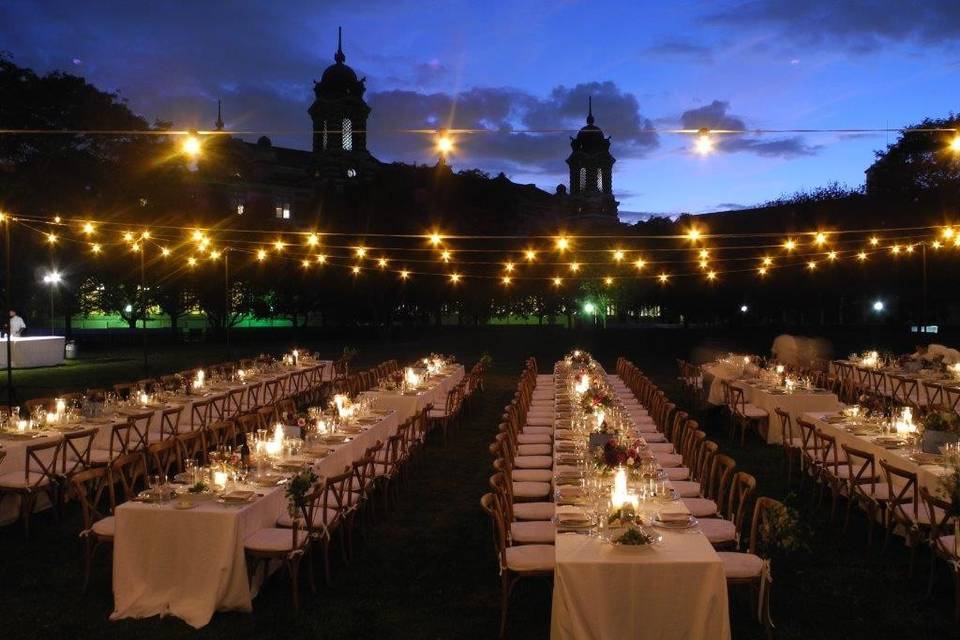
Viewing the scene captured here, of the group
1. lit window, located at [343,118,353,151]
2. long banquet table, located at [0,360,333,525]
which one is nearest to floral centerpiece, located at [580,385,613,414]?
long banquet table, located at [0,360,333,525]

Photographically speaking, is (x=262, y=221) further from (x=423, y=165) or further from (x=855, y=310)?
(x=855, y=310)

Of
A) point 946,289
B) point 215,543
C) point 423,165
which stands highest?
point 423,165

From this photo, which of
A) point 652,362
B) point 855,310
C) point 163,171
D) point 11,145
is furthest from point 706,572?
point 855,310

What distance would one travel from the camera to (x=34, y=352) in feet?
78.6

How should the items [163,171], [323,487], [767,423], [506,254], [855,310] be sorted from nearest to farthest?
[323,487] → [767,423] → [163,171] → [506,254] → [855,310]

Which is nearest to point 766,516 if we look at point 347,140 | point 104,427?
point 104,427

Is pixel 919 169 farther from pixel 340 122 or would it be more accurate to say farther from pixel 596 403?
pixel 340 122

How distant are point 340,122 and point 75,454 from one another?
63.9m

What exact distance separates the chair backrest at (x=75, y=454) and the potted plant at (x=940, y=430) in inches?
332

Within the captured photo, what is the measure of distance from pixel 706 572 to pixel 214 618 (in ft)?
11.2

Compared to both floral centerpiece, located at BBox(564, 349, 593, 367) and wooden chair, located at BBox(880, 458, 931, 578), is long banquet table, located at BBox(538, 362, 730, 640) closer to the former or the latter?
wooden chair, located at BBox(880, 458, 931, 578)

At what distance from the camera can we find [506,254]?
33469 millimetres

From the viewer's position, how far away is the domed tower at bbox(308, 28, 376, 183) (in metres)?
67.1

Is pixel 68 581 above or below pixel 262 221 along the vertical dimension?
below
